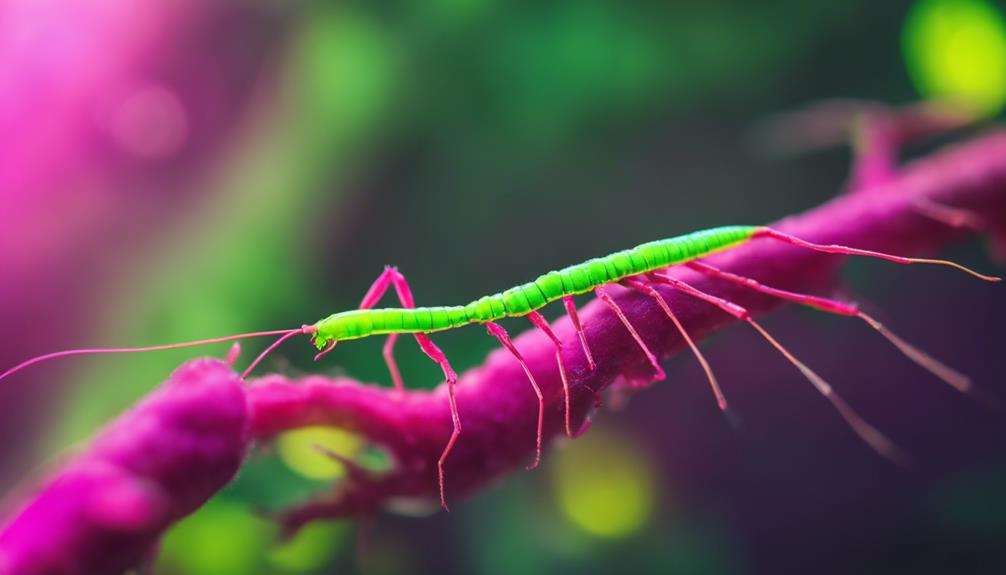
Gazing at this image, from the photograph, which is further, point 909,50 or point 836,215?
point 909,50

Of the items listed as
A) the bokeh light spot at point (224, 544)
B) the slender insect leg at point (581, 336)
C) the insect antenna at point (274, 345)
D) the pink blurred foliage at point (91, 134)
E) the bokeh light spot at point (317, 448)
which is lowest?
the bokeh light spot at point (224, 544)

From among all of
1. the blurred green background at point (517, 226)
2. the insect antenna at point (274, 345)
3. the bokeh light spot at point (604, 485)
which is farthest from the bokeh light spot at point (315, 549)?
the insect antenna at point (274, 345)

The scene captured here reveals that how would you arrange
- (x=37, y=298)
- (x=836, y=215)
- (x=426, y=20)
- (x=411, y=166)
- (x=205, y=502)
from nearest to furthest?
1. (x=205, y=502)
2. (x=836, y=215)
3. (x=37, y=298)
4. (x=426, y=20)
5. (x=411, y=166)

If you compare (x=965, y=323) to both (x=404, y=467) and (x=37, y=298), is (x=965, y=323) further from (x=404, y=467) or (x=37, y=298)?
(x=37, y=298)

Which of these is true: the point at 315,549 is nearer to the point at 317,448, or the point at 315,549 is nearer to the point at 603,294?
the point at 317,448

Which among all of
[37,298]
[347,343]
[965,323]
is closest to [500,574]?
[347,343]

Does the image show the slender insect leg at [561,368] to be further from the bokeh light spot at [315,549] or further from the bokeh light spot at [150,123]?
the bokeh light spot at [150,123]

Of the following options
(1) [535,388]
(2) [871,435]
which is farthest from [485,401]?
(2) [871,435]
